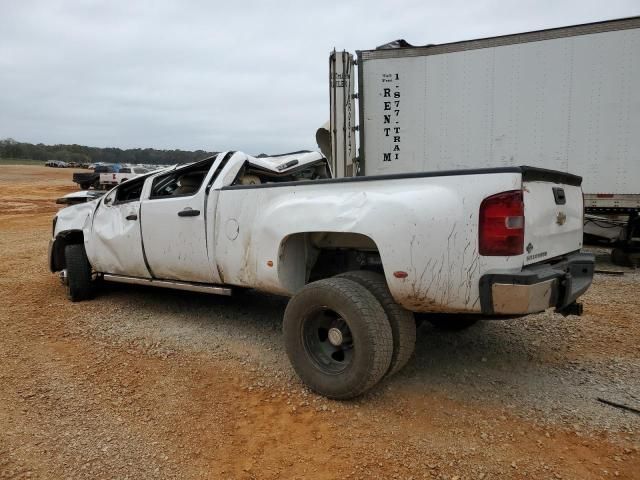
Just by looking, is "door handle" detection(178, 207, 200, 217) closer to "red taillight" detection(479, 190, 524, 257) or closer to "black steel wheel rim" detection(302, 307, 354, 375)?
"black steel wheel rim" detection(302, 307, 354, 375)

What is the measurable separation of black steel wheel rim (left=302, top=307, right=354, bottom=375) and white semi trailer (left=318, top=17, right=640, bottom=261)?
5.37m

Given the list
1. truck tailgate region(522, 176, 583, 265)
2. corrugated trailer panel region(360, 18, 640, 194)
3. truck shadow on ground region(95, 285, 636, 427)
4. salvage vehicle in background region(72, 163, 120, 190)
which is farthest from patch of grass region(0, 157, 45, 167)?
truck tailgate region(522, 176, 583, 265)

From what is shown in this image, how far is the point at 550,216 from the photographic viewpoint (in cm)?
312

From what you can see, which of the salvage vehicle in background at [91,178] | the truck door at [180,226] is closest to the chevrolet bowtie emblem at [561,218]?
the truck door at [180,226]

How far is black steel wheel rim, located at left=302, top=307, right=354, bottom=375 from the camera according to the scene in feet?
10.5

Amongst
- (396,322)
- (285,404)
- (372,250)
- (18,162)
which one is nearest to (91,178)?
(372,250)

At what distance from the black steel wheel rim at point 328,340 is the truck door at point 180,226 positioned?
124 cm

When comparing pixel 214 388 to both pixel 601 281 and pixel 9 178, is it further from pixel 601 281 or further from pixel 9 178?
pixel 9 178

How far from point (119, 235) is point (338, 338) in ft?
9.83

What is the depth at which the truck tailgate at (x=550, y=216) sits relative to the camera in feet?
9.41

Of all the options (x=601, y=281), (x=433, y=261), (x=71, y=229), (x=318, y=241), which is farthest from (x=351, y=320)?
(x=601, y=281)

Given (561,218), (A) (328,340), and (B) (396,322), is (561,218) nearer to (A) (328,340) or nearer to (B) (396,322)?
(B) (396,322)

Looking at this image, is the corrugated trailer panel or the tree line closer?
the corrugated trailer panel

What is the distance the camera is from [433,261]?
2848 millimetres
